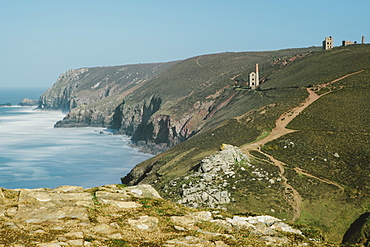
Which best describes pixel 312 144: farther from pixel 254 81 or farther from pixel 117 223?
pixel 254 81

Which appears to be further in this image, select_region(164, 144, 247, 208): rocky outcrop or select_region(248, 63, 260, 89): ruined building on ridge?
select_region(248, 63, 260, 89): ruined building on ridge

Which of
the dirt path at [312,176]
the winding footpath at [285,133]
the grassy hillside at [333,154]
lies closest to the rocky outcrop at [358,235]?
the grassy hillside at [333,154]

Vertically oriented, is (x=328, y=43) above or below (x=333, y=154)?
above

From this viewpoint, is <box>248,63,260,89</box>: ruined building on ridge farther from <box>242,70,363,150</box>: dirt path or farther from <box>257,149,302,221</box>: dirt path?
<box>257,149,302,221</box>: dirt path

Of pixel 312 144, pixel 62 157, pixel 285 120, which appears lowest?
pixel 62 157

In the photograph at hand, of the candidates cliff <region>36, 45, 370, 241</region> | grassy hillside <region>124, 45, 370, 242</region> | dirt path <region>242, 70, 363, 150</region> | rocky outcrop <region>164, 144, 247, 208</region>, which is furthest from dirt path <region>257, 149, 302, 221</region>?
dirt path <region>242, 70, 363, 150</region>

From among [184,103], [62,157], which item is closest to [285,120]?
[62,157]

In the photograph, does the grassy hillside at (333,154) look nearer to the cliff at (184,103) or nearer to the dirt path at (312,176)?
the dirt path at (312,176)
